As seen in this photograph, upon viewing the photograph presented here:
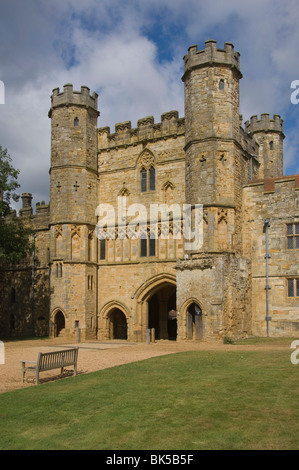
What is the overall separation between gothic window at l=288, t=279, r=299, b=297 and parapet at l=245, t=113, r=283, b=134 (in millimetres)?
12423

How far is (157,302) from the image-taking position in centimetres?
2730

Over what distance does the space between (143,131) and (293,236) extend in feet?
32.6

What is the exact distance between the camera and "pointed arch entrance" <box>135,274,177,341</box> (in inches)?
960

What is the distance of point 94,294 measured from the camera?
85.1 ft

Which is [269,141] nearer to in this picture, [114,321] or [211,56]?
[211,56]

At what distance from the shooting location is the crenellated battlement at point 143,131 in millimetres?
24703

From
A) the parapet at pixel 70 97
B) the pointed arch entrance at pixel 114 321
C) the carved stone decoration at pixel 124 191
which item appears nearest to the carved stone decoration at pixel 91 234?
the carved stone decoration at pixel 124 191

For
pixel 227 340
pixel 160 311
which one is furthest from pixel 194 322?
pixel 160 311

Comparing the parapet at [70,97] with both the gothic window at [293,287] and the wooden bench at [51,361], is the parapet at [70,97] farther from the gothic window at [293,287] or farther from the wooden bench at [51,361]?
the wooden bench at [51,361]

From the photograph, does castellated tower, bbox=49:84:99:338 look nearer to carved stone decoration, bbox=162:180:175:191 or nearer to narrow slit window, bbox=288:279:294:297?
carved stone decoration, bbox=162:180:175:191

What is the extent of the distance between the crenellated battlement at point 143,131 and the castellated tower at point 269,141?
7104 mm
